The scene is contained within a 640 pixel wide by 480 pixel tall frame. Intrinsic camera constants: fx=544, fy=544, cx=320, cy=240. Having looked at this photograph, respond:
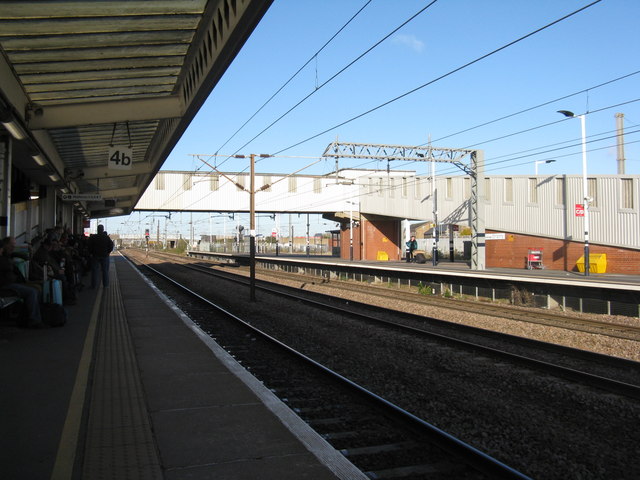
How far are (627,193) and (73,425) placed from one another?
29.1 m

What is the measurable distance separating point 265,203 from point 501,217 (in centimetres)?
2551

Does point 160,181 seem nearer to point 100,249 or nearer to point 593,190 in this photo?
point 100,249

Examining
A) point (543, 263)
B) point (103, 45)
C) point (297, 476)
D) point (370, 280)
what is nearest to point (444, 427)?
point (297, 476)

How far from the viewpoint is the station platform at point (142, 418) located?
3.78m

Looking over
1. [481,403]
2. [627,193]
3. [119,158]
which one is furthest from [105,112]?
[627,193]

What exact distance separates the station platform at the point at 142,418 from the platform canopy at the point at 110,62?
423 cm

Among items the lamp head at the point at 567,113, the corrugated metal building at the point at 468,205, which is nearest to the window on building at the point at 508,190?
the corrugated metal building at the point at 468,205

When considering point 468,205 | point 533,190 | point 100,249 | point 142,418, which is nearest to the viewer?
point 142,418

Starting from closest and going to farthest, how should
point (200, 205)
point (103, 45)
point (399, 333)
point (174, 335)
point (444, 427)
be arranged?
1. point (444, 427)
2. point (103, 45)
3. point (174, 335)
4. point (399, 333)
5. point (200, 205)

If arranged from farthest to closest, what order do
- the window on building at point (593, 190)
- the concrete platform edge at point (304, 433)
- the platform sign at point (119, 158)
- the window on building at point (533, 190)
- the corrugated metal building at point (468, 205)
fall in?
the window on building at point (533, 190) < the window on building at point (593, 190) < the corrugated metal building at point (468, 205) < the platform sign at point (119, 158) < the concrete platform edge at point (304, 433)

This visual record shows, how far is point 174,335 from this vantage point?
9.63 metres

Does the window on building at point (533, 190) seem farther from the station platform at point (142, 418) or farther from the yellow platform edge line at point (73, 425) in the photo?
the yellow platform edge line at point (73, 425)

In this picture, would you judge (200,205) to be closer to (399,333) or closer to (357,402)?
(399,333)

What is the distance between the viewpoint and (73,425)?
14.8 ft
